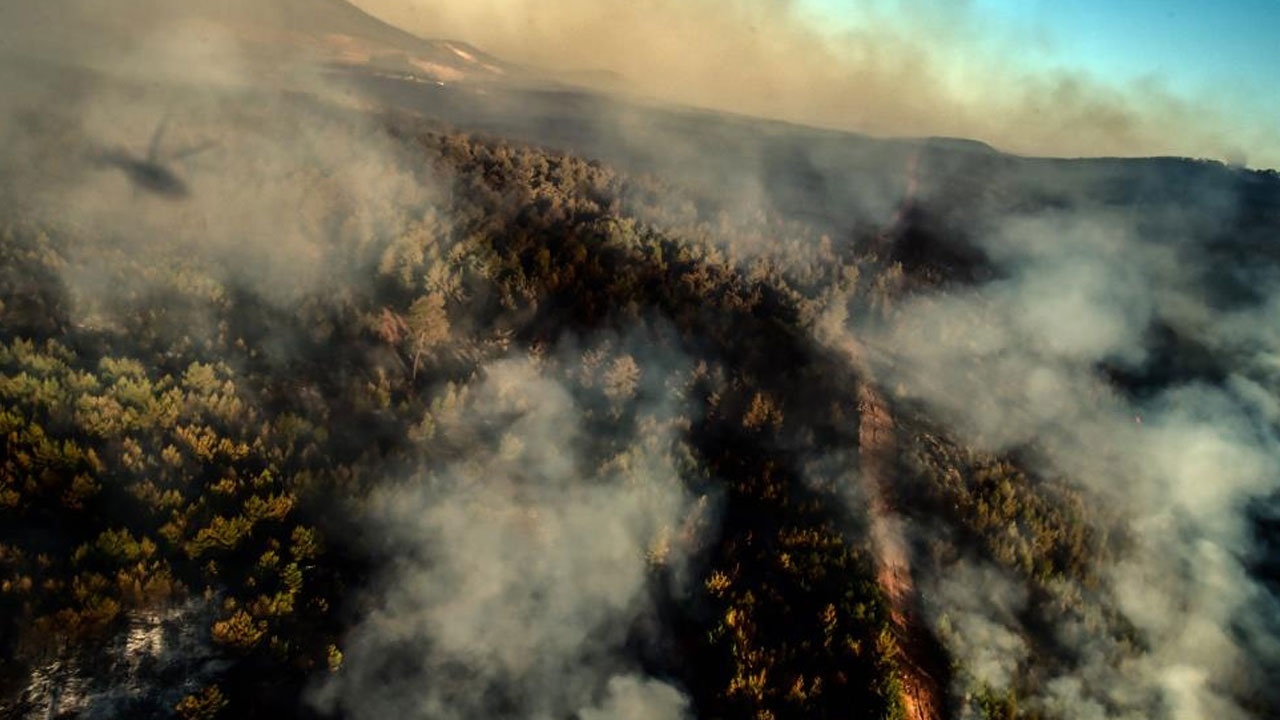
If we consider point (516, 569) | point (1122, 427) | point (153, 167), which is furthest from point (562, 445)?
point (1122, 427)

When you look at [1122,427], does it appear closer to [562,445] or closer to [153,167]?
[562,445]

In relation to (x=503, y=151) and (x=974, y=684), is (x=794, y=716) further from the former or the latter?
(x=503, y=151)

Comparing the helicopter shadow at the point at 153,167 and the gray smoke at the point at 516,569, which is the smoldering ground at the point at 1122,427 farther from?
the helicopter shadow at the point at 153,167

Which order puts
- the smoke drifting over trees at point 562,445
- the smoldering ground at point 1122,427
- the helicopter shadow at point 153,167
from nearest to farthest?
the smoke drifting over trees at point 562,445, the smoldering ground at point 1122,427, the helicopter shadow at point 153,167

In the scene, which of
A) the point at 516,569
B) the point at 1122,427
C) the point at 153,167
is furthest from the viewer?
the point at 1122,427

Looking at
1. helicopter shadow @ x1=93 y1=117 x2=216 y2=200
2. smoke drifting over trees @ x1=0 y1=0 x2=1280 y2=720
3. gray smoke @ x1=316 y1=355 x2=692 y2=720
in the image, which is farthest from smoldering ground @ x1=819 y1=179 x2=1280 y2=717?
helicopter shadow @ x1=93 y1=117 x2=216 y2=200

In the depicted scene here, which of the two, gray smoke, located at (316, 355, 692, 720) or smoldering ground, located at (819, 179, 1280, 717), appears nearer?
gray smoke, located at (316, 355, 692, 720)

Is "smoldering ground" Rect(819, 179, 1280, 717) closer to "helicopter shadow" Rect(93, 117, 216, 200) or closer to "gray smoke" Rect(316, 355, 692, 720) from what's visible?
"gray smoke" Rect(316, 355, 692, 720)

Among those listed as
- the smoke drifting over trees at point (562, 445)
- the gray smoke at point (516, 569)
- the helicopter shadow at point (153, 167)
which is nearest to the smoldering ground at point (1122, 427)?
the smoke drifting over trees at point (562, 445)
